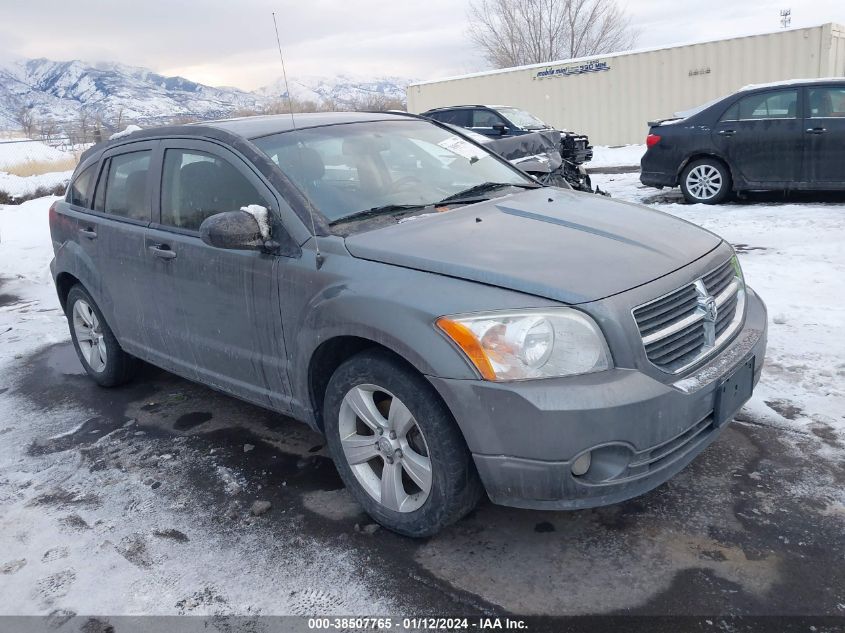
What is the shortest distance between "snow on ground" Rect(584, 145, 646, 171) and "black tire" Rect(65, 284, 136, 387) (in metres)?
13.5

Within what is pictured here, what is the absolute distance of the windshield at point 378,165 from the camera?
329 centimetres

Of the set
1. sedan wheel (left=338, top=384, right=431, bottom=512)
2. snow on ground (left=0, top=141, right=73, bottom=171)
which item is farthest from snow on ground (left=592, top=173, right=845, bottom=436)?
snow on ground (left=0, top=141, right=73, bottom=171)

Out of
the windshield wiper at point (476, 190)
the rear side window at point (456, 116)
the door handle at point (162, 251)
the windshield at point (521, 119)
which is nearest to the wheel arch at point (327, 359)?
the windshield wiper at point (476, 190)

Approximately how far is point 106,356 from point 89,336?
0.31 metres

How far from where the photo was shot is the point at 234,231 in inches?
117

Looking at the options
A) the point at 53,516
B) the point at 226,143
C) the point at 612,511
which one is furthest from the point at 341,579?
the point at 226,143

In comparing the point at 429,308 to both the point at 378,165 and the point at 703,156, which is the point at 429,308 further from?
the point at 703,156

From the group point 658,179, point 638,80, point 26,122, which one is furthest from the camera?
point 26,122

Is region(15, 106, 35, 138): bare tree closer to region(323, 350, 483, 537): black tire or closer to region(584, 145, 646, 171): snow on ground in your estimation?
region(584, 145, 646, 171): snow on ground

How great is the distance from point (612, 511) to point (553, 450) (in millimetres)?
834

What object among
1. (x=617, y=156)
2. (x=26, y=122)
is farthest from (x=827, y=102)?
(x=26, y=122)

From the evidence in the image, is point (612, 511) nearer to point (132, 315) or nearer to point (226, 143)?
point (226, 143)

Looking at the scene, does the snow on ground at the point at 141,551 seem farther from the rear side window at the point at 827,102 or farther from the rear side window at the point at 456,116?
the rear side window at the point at 456,116

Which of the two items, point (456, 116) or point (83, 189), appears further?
point (456, 116)
